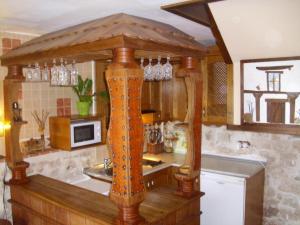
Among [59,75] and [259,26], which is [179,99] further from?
[59,75]

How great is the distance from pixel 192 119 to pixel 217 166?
5.15 feet

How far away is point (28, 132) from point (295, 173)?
2968 mm

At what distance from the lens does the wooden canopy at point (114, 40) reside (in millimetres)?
1536

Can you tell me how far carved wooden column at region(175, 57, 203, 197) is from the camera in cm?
207

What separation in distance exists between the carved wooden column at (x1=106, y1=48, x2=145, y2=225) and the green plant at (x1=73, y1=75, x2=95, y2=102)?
1785 millimetres

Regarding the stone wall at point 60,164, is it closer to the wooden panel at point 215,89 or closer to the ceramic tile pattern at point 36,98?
the ceramic tile pattern at point 36,98

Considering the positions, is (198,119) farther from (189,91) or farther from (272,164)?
(272,164)

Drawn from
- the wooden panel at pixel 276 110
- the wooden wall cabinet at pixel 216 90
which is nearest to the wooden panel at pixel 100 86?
the wooden wall cabinet at pixel 216 90

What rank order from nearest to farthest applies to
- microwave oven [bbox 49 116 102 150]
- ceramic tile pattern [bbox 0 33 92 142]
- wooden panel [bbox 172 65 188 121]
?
ceramic tile pattern [bbox 0 33 92 142] → microwave oven [bbox 49 116 102 150] → wooden panel [bbox 172 65 188 121]

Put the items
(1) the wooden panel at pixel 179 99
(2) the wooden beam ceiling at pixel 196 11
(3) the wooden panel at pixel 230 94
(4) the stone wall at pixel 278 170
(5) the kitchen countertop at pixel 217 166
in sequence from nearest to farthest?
(2) the wooden beam ceiling at pixel 196 11 → (5) the kitchen countertop at pixel 217 166 → (4) the stone wall at pixel 278 170 → (3) the wooden panel at pixel 230 94 → (1) the wooden panel at pixel 179 99

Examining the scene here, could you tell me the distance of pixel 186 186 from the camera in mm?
2184

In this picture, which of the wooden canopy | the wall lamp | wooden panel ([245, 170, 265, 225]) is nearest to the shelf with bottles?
the wooden canopy

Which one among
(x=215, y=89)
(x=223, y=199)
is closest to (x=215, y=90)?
(x=215, y=89)

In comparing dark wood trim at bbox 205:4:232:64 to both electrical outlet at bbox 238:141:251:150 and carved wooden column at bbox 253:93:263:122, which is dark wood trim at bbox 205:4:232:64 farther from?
electrical outlet at bbox 238:141:251:150
